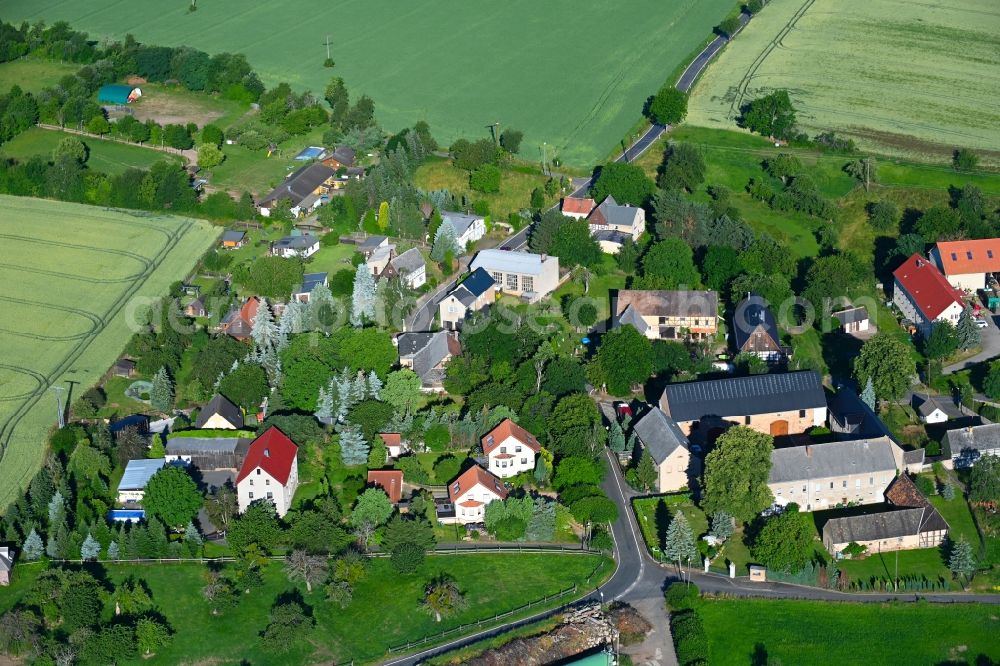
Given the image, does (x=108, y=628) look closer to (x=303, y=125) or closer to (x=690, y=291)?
(x=690, y=291)

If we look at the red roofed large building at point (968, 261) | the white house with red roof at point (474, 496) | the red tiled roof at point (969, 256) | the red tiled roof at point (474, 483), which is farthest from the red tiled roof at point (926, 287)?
the white house with red roof at point (474, 496)

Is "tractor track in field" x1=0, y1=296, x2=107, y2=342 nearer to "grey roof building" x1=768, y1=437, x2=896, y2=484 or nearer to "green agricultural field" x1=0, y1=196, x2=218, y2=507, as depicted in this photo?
"green agricultural field" x1=0, y1=196, x2=218, y2=507

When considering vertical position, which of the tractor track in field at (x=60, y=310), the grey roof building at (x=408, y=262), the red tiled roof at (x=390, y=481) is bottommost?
the tractor track in field at (x=60, y=310)

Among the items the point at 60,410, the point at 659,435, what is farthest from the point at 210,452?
the point at 659,435

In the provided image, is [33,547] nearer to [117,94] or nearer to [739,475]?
[739,475]

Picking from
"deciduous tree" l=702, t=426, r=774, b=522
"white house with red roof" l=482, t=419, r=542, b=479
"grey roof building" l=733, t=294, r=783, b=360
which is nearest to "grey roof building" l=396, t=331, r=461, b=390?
"white house with red roof" l=482, t=419, r=542, b=479

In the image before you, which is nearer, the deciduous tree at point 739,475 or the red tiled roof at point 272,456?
the deciduous tree at point 739,475

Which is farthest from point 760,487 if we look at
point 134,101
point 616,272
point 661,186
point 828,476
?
point 134,101

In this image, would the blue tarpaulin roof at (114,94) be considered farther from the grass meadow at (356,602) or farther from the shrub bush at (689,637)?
the shrub bush at (689,637)
